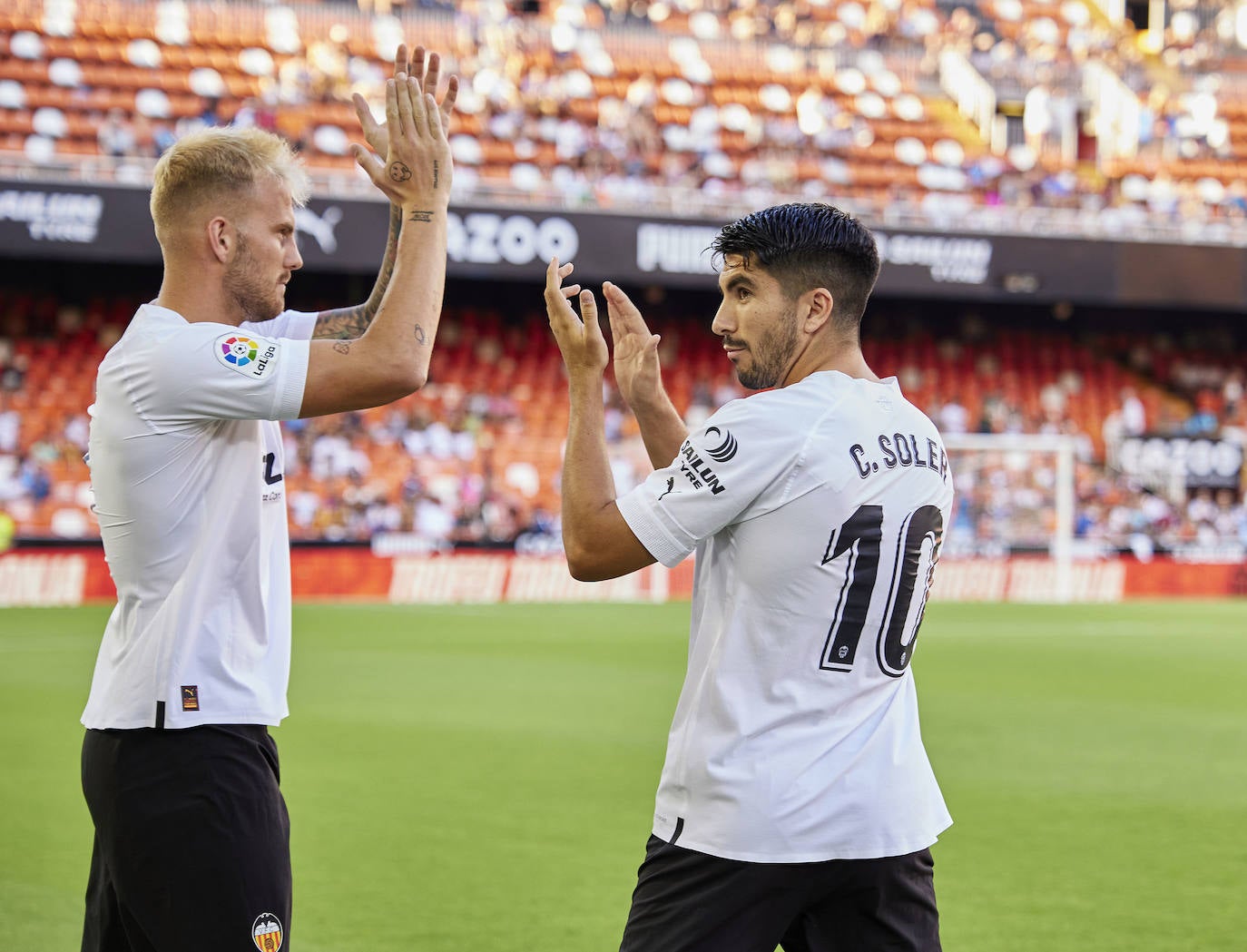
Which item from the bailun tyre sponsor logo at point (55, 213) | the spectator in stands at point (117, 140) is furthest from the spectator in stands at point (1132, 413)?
the bailun tyre sponsor logo at point (55, 213)

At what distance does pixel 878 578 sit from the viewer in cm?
288

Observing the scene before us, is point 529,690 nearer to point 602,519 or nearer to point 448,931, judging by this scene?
point 448,931

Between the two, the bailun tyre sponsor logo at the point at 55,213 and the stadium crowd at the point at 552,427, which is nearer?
the bailun tyre sponsor logo at the point at 55,213

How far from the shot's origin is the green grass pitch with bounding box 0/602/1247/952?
19.6ft

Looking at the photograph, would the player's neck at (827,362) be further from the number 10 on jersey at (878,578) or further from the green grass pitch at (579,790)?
the green grass pitch at (579,790)

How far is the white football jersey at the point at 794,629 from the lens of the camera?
2.78 m

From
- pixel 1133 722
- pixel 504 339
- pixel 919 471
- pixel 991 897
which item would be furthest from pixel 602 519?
pixel 504 339

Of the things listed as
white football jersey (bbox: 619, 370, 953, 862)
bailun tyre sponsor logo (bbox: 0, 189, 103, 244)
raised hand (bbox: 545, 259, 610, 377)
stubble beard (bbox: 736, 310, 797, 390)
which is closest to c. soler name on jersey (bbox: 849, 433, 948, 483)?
white football jersey (bbox: 619, 370, 953, 862)

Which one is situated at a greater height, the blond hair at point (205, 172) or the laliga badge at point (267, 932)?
the blond hair at point (205, 172)

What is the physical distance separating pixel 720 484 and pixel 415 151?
39.6 inches

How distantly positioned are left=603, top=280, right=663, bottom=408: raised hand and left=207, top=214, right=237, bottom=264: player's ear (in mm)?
825

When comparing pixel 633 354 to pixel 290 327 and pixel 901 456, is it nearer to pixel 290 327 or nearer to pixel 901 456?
pixel 901 456

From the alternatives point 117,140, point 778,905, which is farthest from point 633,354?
point 117,140

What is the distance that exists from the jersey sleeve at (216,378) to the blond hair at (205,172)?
30 cm
